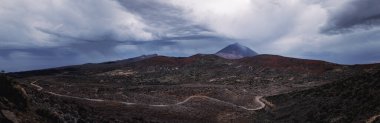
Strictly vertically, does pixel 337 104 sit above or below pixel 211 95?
above

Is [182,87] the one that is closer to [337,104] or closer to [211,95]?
[211,95]

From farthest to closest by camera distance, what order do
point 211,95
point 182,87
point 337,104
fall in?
point 182,87 < point 211,95 < point 337,104

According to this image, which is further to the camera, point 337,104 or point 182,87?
point 182,87

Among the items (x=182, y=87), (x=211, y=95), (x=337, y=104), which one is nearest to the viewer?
(x=337, y=104)

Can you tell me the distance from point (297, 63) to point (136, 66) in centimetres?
3823

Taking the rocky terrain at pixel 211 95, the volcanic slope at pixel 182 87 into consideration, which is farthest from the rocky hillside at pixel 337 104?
the volcanic slope at pixel 182 87

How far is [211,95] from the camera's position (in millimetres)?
59531

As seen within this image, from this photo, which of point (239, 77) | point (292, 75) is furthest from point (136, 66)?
point (292, 75)

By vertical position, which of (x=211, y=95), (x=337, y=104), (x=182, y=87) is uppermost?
(x=182, y=87)

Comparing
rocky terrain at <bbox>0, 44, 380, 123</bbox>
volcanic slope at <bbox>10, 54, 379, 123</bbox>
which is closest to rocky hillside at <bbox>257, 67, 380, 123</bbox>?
rocky terrain at <bbox>0, 44, 380, 123</bbox>

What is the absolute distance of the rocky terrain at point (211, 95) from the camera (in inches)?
1087

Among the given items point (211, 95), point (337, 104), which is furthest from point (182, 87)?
point (337, 104)

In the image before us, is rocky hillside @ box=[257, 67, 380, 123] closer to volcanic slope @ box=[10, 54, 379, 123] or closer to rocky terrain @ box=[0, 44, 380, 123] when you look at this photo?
rocky terrain @ box=[0, 44, 380, 123]

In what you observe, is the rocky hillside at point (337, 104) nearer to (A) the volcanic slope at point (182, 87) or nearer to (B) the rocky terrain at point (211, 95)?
(B) the rocky terrain at point (211, 95)
